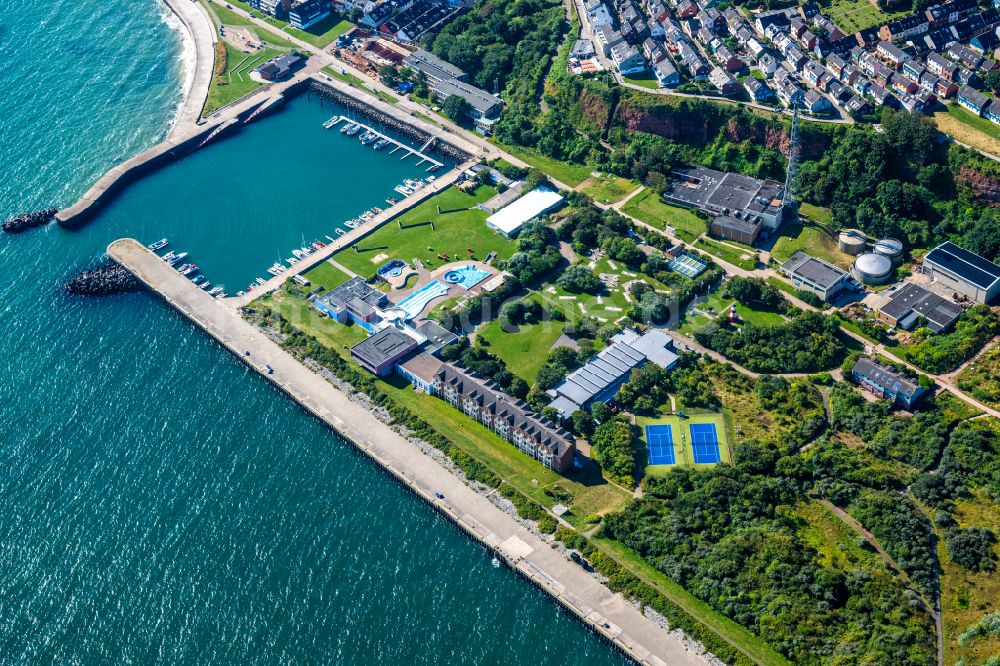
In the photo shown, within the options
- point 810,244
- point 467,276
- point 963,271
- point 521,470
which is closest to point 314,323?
point 467,276

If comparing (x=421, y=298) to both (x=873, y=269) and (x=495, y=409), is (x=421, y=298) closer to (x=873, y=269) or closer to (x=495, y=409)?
(x=495, y=409)

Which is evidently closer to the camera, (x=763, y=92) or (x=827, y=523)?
(x=827, y=523)

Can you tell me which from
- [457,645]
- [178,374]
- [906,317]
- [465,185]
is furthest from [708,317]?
[178,374]

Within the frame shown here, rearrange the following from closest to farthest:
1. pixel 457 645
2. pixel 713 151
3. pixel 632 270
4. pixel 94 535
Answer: pixel 457 645
pixel 94 535
pixel 632 270
pixel 713 151

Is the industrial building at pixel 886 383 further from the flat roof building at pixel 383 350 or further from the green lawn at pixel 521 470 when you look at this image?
the flat roof building at pixel 383 350

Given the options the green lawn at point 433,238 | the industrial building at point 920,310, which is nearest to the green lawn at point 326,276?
the green lawn at point 433,238

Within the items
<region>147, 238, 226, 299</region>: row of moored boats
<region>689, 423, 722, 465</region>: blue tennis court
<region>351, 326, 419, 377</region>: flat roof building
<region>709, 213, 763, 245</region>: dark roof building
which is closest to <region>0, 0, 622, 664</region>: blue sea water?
<region>147, 238, 226, 299</region>: row of moored boats

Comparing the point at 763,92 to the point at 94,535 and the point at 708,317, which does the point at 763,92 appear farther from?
the point at 94,535
